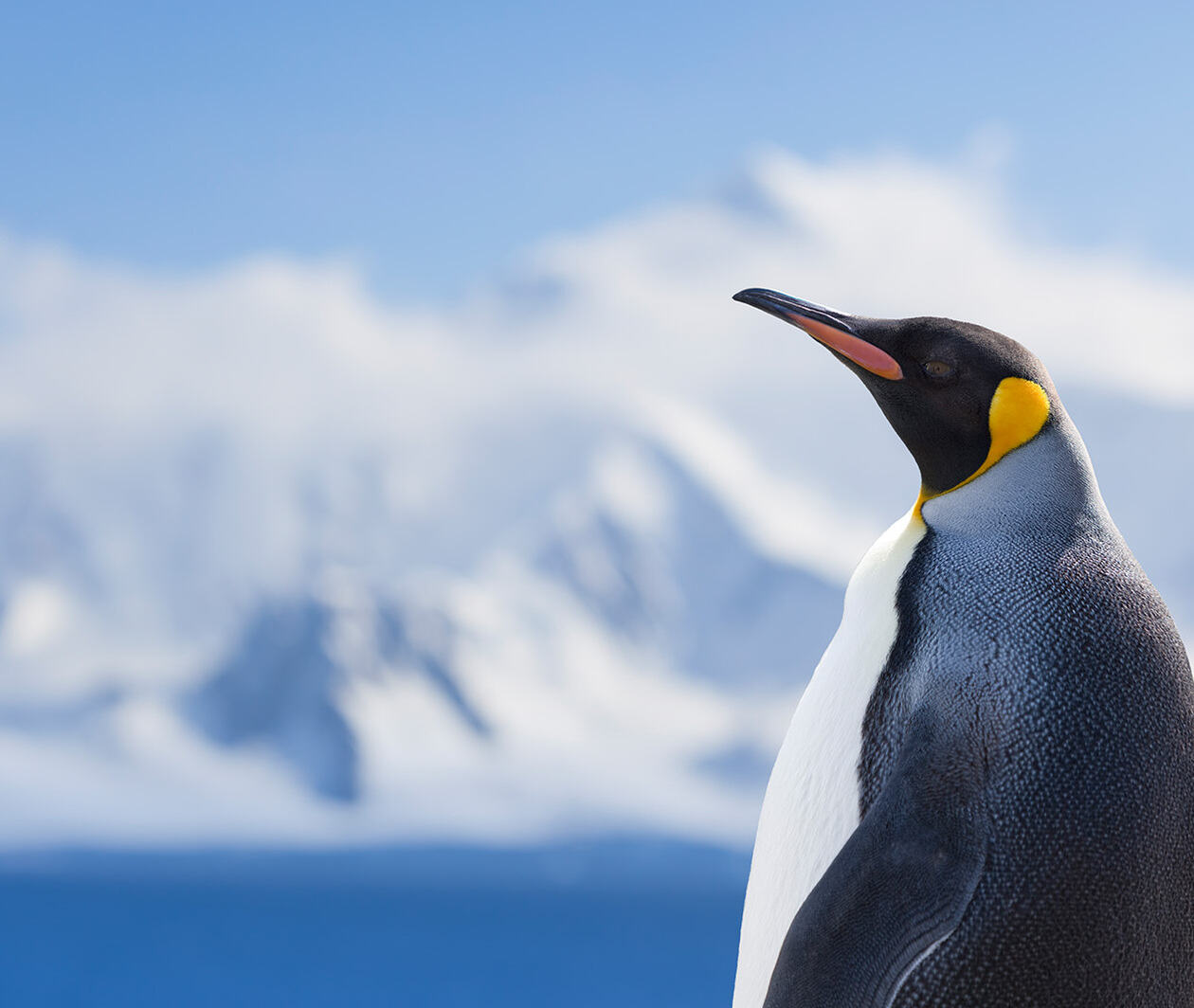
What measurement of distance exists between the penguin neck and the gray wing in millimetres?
311

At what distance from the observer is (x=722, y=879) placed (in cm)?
10669

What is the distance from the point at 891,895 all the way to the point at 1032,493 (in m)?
0.51

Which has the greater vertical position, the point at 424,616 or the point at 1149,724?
the point at 424,616

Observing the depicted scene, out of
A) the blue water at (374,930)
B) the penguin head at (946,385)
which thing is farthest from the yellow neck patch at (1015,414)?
the blue water at (374,930)

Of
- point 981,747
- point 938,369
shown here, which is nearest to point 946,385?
point 938,369

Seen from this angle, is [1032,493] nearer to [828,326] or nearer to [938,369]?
[938,369]

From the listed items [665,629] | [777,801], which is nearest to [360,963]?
[777,801]

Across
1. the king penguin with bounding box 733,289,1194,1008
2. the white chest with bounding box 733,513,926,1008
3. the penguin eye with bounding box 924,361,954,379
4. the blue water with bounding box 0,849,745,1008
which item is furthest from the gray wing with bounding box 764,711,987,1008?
the blue water with bounding box 0,849,745,1008

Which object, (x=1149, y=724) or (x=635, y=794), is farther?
(x=635, y=794)

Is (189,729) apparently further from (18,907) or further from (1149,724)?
(1149,724)

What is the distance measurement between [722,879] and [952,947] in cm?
11019

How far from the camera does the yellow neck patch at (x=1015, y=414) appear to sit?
1501mm

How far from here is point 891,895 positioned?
4.21ft

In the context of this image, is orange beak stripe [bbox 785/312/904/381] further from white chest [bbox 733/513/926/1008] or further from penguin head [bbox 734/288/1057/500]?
white chest [bbox 733/513/926/1008]
